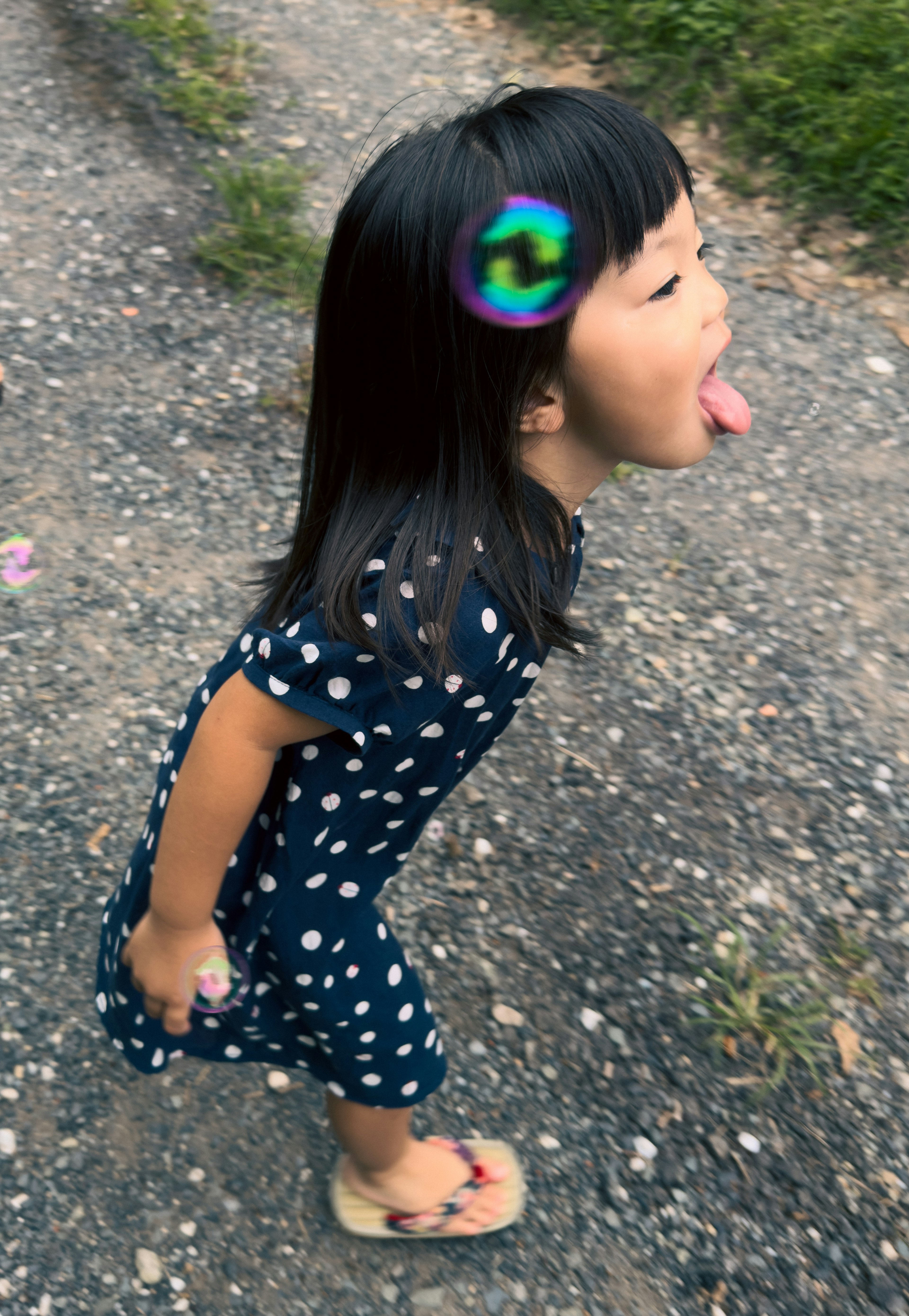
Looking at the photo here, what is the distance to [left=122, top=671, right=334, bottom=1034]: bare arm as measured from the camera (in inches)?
47.9

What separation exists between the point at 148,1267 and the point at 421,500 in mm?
1365

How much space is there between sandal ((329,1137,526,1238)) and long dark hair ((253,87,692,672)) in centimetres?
106

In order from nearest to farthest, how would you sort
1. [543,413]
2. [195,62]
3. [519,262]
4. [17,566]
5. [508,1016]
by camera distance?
1. [519,262]
2. [543,413]
3. [508,1016]
4. [17,566]
5. [195,62]

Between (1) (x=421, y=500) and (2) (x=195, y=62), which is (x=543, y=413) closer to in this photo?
(1) (x=421, y=500)

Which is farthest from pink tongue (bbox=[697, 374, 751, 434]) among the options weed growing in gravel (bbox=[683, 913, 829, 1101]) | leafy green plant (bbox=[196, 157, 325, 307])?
leafy green plant (bbox=[196, 157, 325, 307])

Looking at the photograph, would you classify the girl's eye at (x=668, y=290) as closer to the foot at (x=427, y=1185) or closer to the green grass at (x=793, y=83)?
the foot at (x=427, y=1185)

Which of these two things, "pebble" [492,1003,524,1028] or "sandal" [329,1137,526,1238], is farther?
"pebble" [492,1003,524,1028]

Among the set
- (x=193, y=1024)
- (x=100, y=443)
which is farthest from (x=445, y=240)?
(x=100, y=443)

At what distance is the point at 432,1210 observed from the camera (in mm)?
1851

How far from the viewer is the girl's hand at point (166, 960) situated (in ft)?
4.52

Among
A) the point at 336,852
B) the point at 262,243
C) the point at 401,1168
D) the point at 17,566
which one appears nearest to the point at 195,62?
the point at 262,243

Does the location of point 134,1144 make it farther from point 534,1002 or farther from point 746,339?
point 746,339

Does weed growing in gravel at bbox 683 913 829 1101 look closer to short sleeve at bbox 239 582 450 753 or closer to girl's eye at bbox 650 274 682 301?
short sleeve at bbox 239 582 450 753

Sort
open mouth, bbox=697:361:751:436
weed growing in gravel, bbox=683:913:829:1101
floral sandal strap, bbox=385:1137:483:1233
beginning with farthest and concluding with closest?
weed growing in gravel, bbox=683:913:829:1101 → floral sandal strap, bbox=385:1137:483:1233 → open mouth, bbox=697:361:751:436
